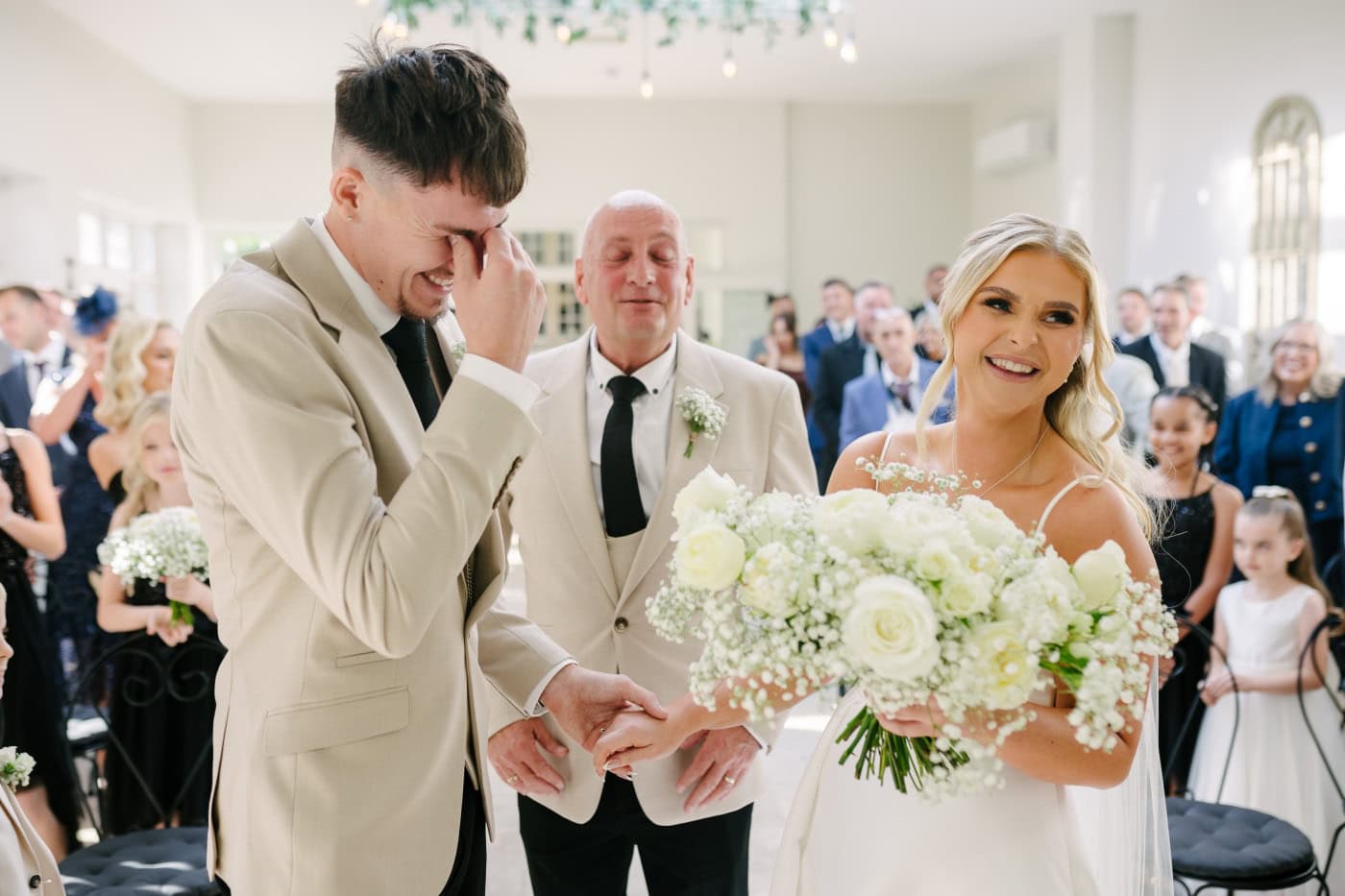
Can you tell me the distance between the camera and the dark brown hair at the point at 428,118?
154 cm

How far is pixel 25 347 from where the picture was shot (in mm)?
6473

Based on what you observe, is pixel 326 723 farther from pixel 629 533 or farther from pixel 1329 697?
pixel 1329 697

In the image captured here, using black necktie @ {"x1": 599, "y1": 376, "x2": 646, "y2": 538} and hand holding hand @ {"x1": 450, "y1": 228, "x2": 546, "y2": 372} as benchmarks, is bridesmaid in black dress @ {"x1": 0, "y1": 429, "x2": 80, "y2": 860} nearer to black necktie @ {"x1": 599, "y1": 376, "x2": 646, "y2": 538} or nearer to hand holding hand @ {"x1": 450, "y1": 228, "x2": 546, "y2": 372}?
black necktie @ {"x1": 599, "y1": 376, "x2": 646, "y2": 538}

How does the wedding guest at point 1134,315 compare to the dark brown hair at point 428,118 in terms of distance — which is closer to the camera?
the dark brown hair at point 428,118

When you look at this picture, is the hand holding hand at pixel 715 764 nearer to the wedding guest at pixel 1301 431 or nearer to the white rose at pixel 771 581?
the white rose at pixel 771 581

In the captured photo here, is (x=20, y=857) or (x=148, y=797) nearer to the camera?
(x=20, y=857)

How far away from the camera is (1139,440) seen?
704cm

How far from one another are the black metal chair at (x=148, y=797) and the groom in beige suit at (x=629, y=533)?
0.84 metres

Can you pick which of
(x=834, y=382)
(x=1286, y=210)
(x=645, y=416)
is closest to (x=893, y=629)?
(x=645, y=416)

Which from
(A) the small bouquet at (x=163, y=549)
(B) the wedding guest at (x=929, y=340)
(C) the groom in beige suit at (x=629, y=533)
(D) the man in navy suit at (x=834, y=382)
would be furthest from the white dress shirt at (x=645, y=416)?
(D) the man in navy suit at (x=834, y=382)

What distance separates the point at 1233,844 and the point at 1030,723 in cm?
155

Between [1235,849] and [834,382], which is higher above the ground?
[834,382]

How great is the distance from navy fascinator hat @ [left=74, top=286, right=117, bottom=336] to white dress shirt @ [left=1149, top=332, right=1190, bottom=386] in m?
6.56

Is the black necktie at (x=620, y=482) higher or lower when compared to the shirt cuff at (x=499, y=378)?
lower
